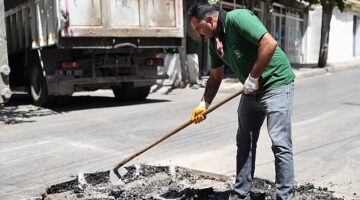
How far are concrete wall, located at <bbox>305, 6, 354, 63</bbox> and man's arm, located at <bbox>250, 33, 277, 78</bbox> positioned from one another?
82.6ft

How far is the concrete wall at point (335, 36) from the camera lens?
93.3 ft

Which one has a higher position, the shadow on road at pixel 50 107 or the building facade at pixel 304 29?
the building facade at pixel 304 29

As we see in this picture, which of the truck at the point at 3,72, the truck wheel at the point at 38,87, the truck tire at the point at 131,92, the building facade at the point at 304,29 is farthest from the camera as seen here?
the building facade at the point at 304,29

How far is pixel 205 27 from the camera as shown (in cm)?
384

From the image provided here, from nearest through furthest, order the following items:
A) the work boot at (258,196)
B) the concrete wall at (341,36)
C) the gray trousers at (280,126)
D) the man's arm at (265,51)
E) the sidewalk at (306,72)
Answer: the man's arm at (265,51) < the gray trousers at (280,126) < the work boot at (258,196) < the sidewalk at (306,72) < the concrete wall at (341,36)

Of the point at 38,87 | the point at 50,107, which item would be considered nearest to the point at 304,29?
the point at 38,87

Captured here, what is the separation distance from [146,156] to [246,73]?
2682mm

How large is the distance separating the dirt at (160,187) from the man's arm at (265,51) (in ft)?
4.22

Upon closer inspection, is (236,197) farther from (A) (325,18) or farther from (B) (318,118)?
(A) (325,18)

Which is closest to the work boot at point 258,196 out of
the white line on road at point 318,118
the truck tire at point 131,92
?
the white line on road at point 318,118

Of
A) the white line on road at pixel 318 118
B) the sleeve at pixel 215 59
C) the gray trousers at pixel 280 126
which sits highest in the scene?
the sleeve at pixel 215 59

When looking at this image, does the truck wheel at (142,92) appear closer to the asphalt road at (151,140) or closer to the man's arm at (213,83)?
the asphalt road at (151,140)

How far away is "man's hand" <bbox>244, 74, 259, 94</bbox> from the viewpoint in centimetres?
370

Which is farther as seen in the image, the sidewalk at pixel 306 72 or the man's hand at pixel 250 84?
the sidewalk at pixel 306 72
